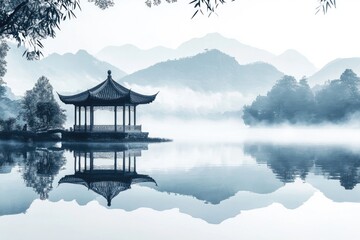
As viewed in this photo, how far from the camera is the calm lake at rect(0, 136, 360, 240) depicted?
1068 cm

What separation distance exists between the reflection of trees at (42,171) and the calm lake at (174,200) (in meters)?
0.04

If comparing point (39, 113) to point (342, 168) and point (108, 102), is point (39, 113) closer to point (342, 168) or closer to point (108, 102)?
point (108, 102)

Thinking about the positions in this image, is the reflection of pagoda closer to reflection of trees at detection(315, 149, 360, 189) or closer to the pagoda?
reflection of trees at detection(315, 149, 360, 189)

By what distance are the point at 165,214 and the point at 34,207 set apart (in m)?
3.28

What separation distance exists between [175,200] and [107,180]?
158 inches

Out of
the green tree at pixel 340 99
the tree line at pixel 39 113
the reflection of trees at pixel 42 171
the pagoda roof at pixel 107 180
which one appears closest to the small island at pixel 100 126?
the tree line at pixel 39 113

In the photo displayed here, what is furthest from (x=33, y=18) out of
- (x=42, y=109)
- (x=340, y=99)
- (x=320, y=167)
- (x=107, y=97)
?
(x=340, y=99)

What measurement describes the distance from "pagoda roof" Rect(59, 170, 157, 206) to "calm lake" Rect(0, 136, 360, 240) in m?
0.04

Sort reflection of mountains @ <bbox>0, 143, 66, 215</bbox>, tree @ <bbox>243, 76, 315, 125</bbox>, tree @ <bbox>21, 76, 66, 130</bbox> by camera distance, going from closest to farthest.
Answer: reflection of mountains @ <bbox>0, 143, 66, 215</bbox>, tree @ <bbox>21, 76, 66, 130</bbox>, tree @ <bbox>243, 76, 315, 125</bbox>

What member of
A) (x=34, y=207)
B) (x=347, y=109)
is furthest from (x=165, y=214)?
(x=347, y=109)

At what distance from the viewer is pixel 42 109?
1948 inches

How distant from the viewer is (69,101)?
143ft

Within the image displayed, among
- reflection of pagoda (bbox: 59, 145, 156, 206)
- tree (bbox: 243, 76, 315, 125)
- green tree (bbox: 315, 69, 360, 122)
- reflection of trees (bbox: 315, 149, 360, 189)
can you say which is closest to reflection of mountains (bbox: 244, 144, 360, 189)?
reflection of trees (bbox: 315, 149, 360, 189)

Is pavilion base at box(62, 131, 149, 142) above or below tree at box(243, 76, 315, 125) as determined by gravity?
below
